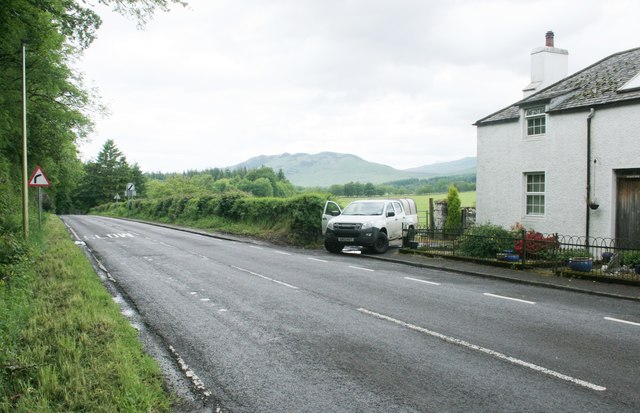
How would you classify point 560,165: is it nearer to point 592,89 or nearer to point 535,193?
point 535,193

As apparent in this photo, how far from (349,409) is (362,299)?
5243 mm

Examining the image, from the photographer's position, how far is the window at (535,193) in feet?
59.7

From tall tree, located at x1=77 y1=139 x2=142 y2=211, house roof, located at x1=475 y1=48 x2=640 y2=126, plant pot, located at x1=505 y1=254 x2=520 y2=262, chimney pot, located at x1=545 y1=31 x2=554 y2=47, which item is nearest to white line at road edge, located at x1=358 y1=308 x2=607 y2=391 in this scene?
plant pot, located at x1=505 y1=254 x2=520 y2=262

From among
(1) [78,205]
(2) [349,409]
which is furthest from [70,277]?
(1) [78,205]

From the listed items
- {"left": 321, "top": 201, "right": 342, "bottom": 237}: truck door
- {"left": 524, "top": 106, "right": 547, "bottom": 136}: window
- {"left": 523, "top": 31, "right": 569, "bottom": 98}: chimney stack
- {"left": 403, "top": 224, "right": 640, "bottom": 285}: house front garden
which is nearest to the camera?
{"left": 403, "top": 224, "right": 640, "bottom": 285}: house front garden

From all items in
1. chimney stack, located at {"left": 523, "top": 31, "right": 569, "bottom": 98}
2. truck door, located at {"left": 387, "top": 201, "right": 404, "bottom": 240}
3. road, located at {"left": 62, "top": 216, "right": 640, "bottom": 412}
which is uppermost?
chimney stack, located at {"left": 523, "top": 31, "right": 569, "bottom": 98}

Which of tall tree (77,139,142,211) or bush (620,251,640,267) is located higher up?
tall tree (77,139,142,211)

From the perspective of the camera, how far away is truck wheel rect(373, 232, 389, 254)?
1889 centimetres

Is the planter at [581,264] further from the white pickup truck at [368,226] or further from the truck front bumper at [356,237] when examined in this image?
the truck front bumper at [356,237]

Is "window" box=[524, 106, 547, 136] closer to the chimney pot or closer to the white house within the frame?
the white house

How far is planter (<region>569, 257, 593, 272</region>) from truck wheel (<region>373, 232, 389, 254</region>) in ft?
24.7

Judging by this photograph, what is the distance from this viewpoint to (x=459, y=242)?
16.7m

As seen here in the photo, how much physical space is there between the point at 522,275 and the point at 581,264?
1.44 meters

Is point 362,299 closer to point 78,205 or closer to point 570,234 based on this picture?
point 570,234
